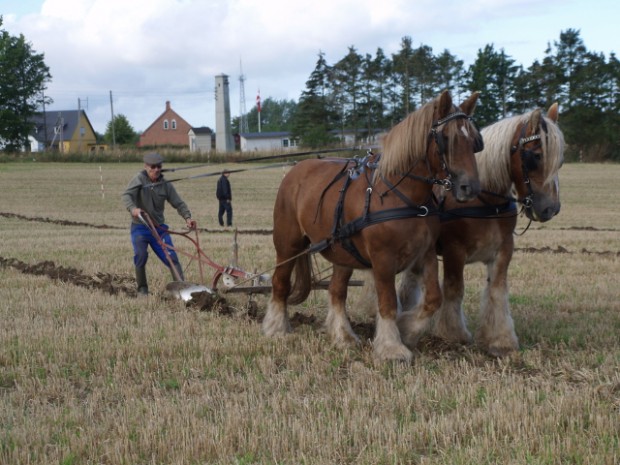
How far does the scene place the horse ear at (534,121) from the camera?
614 cm

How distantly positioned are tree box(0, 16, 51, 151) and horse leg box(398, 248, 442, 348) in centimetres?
6703

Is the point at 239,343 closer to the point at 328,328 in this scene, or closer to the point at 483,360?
the point at 328,328

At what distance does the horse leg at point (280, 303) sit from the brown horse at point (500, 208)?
1.59m

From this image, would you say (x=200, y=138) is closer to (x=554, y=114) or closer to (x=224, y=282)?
(x=224, y=282)

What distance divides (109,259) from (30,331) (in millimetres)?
5659

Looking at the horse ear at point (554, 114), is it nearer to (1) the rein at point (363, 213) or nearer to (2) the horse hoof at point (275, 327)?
(1) the rein at point (363, 213)

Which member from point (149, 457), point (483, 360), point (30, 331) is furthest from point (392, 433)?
point (30, 331)

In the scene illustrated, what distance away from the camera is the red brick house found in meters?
102

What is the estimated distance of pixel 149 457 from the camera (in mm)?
4184

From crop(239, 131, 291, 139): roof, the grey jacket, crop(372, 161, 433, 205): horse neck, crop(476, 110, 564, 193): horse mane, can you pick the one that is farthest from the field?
crop(239, 131, 291, 139): roof

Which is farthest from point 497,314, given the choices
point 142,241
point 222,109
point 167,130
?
point 167,130

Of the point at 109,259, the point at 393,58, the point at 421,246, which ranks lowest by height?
the point at 109,259

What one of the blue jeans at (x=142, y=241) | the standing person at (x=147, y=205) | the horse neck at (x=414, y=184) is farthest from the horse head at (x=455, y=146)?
the blue jeans at (x=142, y=241)

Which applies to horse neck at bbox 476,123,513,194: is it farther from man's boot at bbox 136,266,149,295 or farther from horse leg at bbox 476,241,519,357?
man's boot at bbox 136,266,149,295
